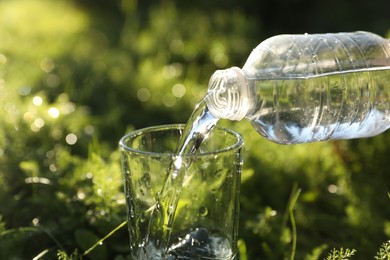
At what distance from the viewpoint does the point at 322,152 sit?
2.68 m

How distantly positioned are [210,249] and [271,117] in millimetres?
387

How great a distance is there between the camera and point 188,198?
174cm

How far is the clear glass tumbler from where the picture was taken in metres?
1.58

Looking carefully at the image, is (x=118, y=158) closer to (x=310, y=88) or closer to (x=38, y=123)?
(x=38, y=123)

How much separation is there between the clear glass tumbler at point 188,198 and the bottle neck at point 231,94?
6cm

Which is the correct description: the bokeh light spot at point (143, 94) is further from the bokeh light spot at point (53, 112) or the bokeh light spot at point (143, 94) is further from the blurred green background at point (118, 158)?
the bokeh light spot at point (53, 112)

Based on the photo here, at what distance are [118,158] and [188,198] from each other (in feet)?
2.25

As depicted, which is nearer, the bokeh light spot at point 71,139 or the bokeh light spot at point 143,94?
the bokeh light spot at point 71,139

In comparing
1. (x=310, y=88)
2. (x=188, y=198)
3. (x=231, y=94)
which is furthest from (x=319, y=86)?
(x=188, y=198)

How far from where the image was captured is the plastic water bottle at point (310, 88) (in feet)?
5.61

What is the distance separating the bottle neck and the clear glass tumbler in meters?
0.06

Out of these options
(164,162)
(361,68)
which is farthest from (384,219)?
(164,162)

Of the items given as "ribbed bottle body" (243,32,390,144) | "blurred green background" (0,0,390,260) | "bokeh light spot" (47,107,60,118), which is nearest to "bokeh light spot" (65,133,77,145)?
"blurred green background" (0,0,390,260)

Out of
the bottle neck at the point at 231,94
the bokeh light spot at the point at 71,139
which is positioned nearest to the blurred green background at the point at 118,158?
the bokeh light spot at the point at 71,139
